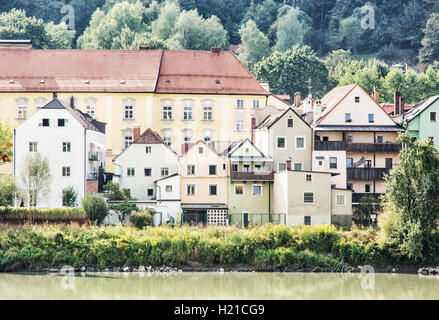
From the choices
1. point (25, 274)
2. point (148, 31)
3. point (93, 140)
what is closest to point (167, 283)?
point (25, 274)

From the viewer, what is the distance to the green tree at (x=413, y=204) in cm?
4903

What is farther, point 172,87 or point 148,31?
point 148,31

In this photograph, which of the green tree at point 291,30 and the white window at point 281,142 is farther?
the green tree at point 291,30

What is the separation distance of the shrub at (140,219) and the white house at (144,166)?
22.1 ft

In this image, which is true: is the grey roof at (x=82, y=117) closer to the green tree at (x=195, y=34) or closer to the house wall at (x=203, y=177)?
the house wall at (x=203, y=177)

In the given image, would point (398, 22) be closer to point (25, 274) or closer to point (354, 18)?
point (354, 18)

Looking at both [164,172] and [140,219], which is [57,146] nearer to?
[164,172]

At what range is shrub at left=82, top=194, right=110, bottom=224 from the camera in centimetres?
5369

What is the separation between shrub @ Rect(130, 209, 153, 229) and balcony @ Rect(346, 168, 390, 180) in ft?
49.5

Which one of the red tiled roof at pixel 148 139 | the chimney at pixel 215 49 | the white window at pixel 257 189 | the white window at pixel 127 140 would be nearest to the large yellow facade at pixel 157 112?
the white window at pixel 127 140

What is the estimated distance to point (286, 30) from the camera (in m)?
123
